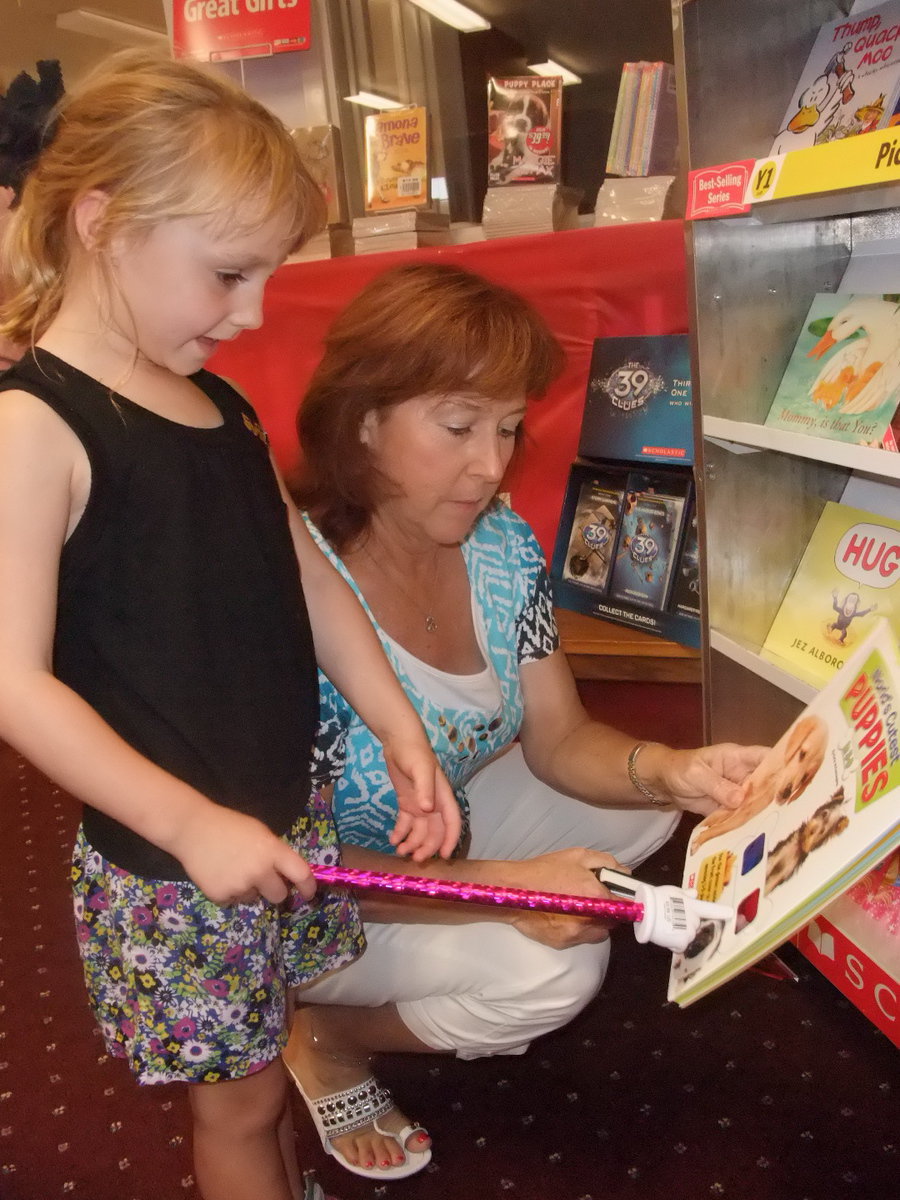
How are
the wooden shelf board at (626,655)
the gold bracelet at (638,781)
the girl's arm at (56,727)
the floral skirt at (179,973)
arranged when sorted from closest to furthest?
1. the girl's arm at (56,727)
2. the floral skirt at (179,973)
3. the gold bracelet at (638,781)
4. the wooden shelf board at (626,655)

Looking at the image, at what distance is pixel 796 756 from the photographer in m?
0.98

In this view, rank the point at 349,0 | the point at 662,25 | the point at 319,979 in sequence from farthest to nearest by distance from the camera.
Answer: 1. the point at 349,0
2. the point at 662,25
3. the point at 319,979

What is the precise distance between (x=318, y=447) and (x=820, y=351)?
28.4 inches

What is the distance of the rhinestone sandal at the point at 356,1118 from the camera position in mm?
1392

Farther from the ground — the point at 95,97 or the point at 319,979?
the point at 95,97

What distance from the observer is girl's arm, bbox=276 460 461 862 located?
1.09 meters

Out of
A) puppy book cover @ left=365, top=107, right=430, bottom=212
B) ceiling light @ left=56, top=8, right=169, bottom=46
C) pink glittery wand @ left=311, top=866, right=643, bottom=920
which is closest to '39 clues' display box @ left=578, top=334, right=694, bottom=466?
puppy book cover @ left=365, top=107, right=430, bottom=212

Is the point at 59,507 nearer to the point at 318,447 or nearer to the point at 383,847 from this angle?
the point at 318,447

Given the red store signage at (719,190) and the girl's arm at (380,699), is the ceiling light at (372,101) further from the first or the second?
the girl's arm at (380,699)

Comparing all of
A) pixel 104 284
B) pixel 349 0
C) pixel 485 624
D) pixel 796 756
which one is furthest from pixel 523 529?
pixel 349 0

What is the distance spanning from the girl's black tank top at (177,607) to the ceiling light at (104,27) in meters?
3.67

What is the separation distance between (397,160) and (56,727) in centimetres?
215

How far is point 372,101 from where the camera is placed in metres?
2.94


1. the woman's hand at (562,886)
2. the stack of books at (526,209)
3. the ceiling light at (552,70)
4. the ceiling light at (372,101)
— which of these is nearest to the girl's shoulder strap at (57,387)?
the woman's hand at (562,886)
